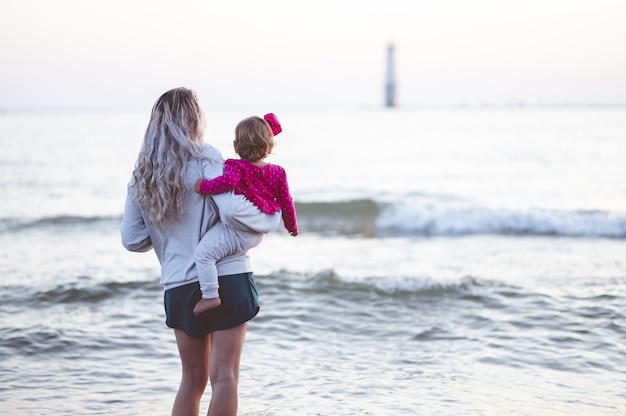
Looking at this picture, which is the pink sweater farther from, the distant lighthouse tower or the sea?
the distant lighthouse tower

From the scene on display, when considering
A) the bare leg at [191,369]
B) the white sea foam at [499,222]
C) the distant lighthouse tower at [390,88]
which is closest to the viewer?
the bare leg at [191,369]

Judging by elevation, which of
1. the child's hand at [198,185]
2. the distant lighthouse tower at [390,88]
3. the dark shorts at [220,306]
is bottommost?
the dark shorts at [220,306]

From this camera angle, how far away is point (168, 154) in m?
2.65

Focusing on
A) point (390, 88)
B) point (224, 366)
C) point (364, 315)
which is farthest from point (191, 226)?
point (390, 88)

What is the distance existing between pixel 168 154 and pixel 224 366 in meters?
0.88

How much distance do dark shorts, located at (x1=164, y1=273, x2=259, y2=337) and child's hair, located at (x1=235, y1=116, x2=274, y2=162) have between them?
488 millimetres

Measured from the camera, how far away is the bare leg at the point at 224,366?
281 cm

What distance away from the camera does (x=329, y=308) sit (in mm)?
7008

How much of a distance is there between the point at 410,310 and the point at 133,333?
104 inches

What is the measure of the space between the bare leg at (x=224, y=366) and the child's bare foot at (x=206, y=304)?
0.14m

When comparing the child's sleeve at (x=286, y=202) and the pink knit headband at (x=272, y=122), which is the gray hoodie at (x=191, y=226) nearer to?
the child's sleeve at (x=286, y=202)

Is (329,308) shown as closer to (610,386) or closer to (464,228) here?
(610,386)

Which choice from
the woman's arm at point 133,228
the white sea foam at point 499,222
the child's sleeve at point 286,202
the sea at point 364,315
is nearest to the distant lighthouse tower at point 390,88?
the sea at point 364,315

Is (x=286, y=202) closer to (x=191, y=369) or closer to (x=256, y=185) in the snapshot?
(x=256, y=185)
